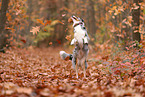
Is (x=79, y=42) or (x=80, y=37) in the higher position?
Result: (x=80, y=37)

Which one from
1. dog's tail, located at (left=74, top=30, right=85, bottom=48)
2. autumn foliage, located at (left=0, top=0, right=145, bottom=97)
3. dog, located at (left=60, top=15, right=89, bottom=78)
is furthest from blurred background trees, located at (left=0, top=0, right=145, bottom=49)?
dog's tail, located at (left=74, top=30, right=85, bottom=48)

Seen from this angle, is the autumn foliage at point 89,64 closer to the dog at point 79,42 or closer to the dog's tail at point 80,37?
the dog at point 79,42

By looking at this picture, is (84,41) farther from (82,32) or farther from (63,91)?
(63,91)

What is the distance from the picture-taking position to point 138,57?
6.51 metres

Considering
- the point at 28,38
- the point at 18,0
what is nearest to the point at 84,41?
the point at 18,0

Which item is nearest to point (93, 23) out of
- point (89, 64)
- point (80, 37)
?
point (89, 64)

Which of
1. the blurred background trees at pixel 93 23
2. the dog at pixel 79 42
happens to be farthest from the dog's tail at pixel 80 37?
the blurred background trees at pixel 93 23

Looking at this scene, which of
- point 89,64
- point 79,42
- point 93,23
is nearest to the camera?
point 79,42

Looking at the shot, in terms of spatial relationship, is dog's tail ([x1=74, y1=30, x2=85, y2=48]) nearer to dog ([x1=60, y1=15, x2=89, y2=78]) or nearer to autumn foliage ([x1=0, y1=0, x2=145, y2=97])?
dog ([x1=60, y1=15, x2=89, y2=78])

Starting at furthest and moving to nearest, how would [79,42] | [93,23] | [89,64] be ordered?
[93,23]
[89,64]
[79,42]

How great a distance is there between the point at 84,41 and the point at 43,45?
21.2 meters

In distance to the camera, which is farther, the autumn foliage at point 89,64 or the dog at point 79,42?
the dog at point 79,42

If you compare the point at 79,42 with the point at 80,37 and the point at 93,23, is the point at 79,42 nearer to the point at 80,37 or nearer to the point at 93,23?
the point at 80,37

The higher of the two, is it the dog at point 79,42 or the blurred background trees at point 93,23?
the blurred background trees at point 93,23
